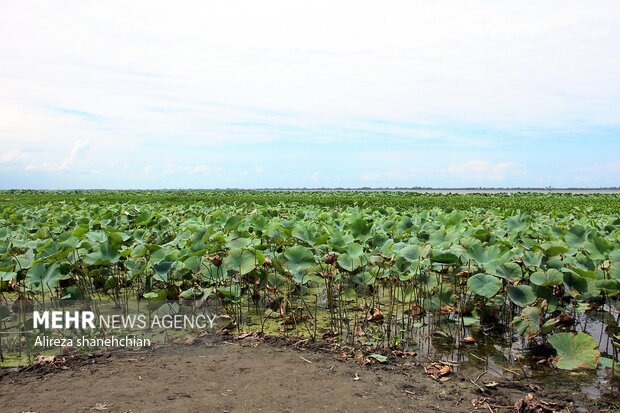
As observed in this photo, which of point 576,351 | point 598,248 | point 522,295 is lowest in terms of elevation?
point 576,351

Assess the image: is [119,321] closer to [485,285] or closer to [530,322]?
[485,285]

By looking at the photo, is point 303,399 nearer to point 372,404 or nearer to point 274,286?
point 372,404

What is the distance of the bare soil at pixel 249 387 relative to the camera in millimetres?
2904

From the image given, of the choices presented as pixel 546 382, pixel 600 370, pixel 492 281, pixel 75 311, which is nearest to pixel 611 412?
pixel 546 382

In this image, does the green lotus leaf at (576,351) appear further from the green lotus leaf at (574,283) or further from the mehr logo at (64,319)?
the mehr logo at (64,319)

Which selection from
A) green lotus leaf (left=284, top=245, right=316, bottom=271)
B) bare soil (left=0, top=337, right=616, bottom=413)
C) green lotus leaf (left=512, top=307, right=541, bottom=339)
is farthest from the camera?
green lotus leaf (left=284, top=245, right=316, bottom=271)

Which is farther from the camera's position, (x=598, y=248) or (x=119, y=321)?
(x=119, y=321)

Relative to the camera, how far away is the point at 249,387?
124 inches

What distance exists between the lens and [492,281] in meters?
3.85

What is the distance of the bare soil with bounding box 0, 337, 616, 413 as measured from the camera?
9.53 feet

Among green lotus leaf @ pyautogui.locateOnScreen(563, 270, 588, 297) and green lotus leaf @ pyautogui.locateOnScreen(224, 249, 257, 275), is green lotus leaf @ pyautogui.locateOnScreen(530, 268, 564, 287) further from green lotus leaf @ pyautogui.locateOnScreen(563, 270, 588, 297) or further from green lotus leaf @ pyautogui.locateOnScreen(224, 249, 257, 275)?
green lotus leaf @ pyautogui.locateOnScreen(224, 249, 257, 275)

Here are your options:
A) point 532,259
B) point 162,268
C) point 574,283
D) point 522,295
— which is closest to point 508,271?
point 522,295

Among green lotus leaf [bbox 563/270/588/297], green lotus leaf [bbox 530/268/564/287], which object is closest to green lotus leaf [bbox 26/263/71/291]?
green lotus leaf [bbox 530/268/564/287]

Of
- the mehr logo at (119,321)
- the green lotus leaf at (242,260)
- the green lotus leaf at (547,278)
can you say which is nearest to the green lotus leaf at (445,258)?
the green lotus leaf at (547,278)
